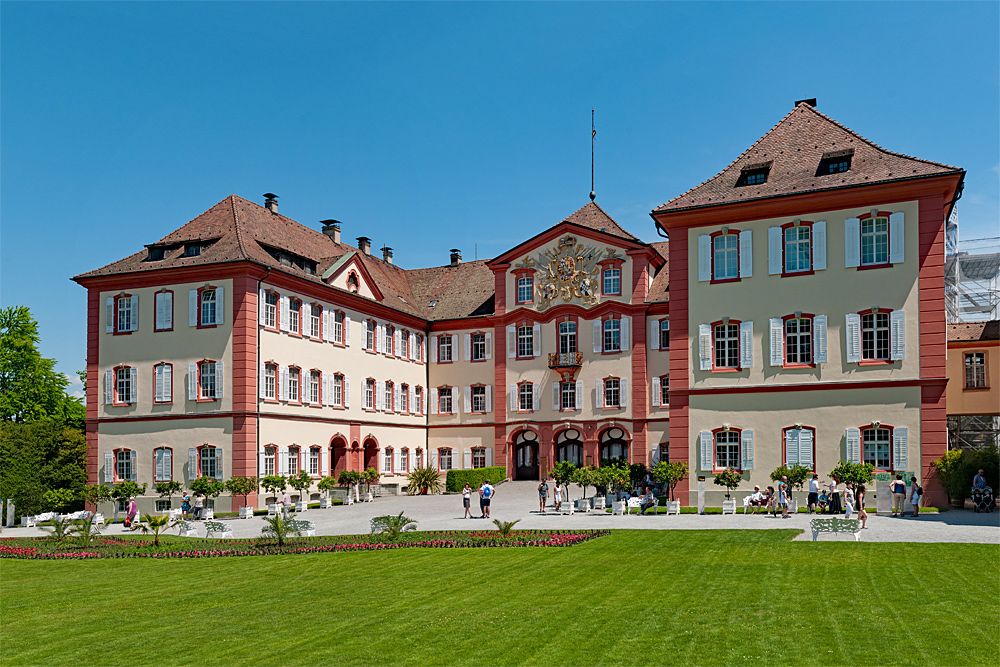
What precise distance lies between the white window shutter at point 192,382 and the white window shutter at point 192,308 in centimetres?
196

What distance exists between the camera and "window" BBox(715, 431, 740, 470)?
123 ft

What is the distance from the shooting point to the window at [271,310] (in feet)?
142

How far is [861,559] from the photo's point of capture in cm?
1942

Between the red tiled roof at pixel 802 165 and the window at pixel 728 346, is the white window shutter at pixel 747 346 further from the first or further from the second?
the red tiled roof at pixel 802 165

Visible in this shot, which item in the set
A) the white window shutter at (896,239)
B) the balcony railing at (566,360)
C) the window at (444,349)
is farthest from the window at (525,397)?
the white window shutter at (896,239)

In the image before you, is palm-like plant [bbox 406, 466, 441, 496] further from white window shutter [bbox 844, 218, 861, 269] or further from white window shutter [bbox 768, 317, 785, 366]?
white window shutter [bbox 844, 218, 861, 269]

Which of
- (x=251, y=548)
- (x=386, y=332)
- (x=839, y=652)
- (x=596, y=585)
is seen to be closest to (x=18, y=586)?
(x=251, y=548)

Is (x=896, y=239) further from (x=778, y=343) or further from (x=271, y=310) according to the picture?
(x=271, y=310)

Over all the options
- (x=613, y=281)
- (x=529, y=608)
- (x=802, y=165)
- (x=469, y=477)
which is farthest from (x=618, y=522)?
(x=613, y=281)

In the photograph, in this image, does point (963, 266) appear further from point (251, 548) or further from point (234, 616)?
point (234, 616)

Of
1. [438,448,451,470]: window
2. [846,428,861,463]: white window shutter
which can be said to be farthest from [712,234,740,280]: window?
[438,448,451,470]: window

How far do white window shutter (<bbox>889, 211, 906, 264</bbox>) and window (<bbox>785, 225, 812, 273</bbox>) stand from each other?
2.97m

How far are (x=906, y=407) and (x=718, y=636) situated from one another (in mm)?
25948

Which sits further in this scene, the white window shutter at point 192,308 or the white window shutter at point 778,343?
the white window shutter at point 192,308
